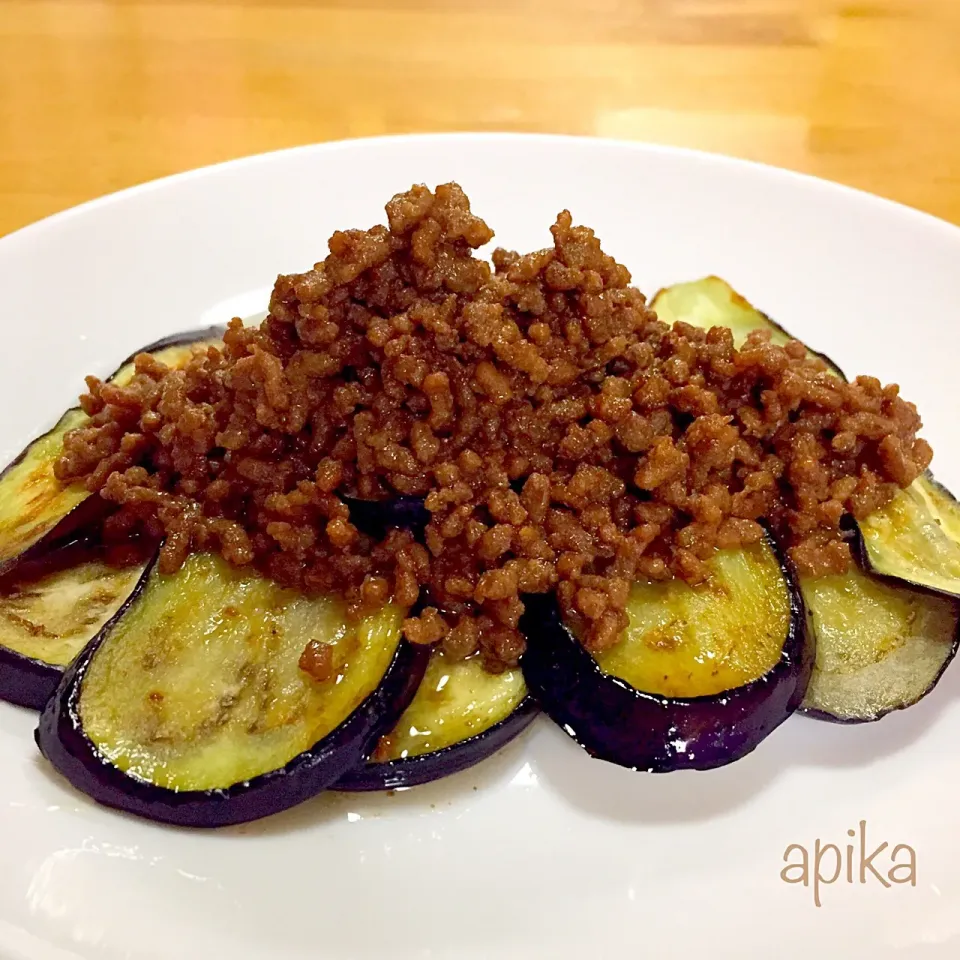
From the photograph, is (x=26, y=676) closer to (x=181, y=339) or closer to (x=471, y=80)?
(x=181, y=339)

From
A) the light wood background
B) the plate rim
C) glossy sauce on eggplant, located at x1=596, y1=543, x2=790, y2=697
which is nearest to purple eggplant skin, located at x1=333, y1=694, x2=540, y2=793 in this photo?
glossy sauce on eggplant, located at x1=596, y1=543, x2=790, y2=697

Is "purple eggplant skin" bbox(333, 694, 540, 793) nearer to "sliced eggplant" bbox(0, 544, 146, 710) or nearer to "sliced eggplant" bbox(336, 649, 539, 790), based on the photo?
"sliced eggplant" bbox(336, 649, 539, 790)

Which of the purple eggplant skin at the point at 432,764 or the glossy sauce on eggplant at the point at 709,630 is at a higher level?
the glossy sauce on eggplant at the point at 709,630

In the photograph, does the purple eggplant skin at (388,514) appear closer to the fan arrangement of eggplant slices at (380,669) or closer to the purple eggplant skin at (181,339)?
the fan arrangement of eggplant slices at (380,669)

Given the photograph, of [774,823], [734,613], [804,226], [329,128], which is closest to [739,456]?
[734,613]

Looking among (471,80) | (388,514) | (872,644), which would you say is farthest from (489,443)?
(471,80)

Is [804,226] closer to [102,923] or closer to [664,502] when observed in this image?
[664,502]

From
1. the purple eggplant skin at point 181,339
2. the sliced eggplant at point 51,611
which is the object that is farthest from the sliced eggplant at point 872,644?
the purple eggplant skin at point 181,339
